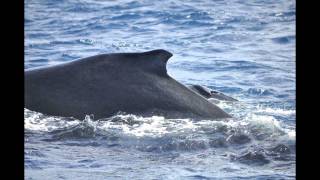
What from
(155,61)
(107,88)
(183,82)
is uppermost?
(155,61)

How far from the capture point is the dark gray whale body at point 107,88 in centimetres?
739

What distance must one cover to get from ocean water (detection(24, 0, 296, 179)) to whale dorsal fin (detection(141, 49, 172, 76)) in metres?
0.61

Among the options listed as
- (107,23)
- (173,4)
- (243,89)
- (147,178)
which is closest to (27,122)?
(147,178)

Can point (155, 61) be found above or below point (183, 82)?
above

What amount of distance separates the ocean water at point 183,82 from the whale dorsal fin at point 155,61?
61 cm

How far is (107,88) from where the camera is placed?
7.46 m

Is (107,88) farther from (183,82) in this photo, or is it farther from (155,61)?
(183,82)

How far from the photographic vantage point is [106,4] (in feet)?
96.3

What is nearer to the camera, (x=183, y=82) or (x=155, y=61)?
(x=155, y=61)

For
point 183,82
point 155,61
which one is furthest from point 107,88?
point 183,82

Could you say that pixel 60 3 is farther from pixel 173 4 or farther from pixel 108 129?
pixel 108 129

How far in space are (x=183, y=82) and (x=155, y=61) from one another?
22.5 feet

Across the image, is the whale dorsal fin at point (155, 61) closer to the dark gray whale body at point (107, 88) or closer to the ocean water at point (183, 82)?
the dark gray whale body at point (107, 88)

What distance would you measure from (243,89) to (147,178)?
318 inches
